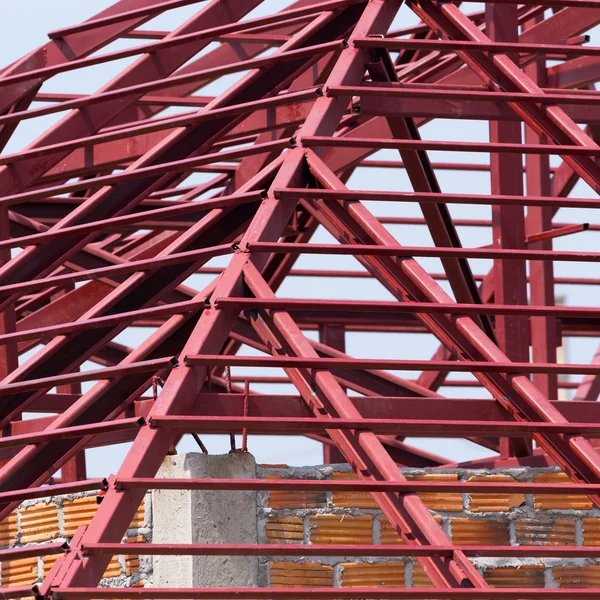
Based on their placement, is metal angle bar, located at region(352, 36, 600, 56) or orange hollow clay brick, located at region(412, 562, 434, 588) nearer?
orange hollow clay brick, located at region(412, 562, 434, 588)

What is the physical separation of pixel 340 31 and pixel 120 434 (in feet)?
10.2

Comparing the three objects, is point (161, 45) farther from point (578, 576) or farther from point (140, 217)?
point (578, 576)

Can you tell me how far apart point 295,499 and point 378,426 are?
1286 millimetres

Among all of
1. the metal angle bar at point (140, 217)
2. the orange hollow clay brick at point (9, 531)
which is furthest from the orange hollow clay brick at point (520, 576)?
the orange hollow clay brick at point (9, 531)

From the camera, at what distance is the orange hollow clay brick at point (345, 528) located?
686 cm

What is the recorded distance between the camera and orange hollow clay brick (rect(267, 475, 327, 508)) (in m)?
6.72

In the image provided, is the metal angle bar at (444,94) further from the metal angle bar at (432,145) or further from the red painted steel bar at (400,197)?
the red painted steel bar at (400,197)

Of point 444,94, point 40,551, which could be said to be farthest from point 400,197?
point 40,551

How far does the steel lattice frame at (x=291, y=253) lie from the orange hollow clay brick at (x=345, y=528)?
58 centimetres

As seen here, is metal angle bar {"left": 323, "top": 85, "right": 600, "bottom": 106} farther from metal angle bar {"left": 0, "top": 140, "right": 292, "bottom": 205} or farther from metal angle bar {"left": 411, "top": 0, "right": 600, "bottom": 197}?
metal angle bar {"left": 0, "top": 140, "right": 292, "bottom": 205}

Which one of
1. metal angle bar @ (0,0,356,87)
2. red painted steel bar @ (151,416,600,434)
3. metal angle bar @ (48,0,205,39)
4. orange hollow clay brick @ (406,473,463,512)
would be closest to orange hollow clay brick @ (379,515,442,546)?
orange hollow clay brick @ (406,473,463,512)

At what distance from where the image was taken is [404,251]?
630 centimetres

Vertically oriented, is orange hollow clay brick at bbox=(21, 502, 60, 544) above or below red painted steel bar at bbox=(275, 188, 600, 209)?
below

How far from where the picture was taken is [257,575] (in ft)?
21.5
